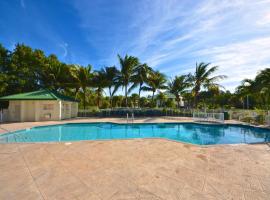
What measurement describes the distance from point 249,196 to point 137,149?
3.43 m

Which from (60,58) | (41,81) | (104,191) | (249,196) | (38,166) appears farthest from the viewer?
(60,58)

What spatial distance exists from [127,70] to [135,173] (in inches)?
750

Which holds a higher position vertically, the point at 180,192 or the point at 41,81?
the point at 41,81

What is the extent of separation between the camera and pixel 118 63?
22.1 metres

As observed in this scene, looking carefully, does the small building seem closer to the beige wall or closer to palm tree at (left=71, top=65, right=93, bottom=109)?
the beige wall

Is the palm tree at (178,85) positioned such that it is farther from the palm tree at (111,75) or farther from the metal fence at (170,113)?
the palm tree at (111,75)

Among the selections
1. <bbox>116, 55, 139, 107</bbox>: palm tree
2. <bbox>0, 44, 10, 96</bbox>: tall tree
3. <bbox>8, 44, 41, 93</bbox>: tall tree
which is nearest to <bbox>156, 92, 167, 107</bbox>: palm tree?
<bbox>116, 55, 139, 107</bbox>: palm tree

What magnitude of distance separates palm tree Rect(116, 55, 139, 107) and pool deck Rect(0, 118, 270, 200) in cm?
1712

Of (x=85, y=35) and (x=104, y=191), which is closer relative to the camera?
(x=104, y=191)

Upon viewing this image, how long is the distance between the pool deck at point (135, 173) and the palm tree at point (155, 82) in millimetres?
17777

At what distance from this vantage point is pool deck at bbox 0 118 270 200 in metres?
2.80

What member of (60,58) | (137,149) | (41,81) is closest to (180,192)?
(137,149)

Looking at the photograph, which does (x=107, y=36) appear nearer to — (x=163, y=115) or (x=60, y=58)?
(x=163, y=115)

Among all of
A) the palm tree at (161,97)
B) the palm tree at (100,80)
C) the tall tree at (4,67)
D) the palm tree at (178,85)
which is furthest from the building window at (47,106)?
the palm tree at (161,97)
